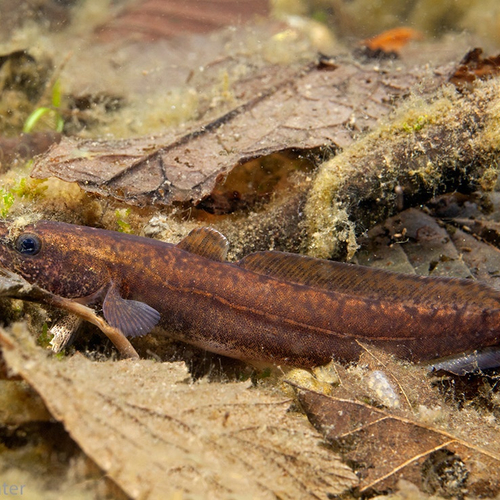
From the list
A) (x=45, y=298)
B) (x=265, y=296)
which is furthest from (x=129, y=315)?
(x=265, y=296)

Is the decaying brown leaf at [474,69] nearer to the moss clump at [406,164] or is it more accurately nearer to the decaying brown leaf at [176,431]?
the moss clump at [406,164]

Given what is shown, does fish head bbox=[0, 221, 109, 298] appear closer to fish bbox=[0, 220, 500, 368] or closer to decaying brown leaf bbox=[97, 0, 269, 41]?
fish bbox=[0, 220, 500, 368]

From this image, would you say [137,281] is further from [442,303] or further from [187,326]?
[442,303]

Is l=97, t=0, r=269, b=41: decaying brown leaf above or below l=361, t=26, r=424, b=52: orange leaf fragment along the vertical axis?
above

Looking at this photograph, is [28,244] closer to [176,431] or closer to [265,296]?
[265,296]

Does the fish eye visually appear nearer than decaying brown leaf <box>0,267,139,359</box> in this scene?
No

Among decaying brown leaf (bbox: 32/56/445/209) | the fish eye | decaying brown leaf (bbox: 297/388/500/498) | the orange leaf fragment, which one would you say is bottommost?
decaying brown leaf (bbox: 297/388/500/498)

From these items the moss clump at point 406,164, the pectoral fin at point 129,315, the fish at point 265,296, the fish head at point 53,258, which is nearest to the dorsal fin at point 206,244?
the fish at point 265,296

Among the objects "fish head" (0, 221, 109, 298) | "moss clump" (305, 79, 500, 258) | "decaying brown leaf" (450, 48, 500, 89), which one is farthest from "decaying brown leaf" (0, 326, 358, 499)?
"decaying brown leaf" (450, 48, 500, 89)
